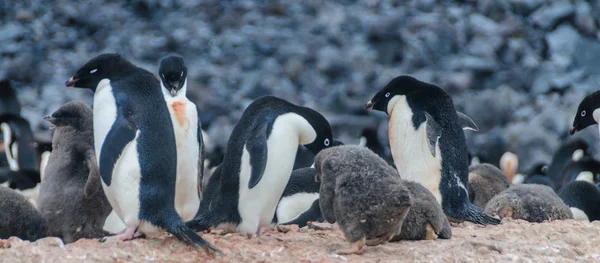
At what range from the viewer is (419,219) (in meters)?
5.62

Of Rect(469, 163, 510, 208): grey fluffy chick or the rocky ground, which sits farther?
Rect(469, 163, 510, 208): grey fluffy chick

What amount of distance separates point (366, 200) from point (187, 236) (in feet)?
3.18

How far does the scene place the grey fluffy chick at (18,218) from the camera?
5.97 m

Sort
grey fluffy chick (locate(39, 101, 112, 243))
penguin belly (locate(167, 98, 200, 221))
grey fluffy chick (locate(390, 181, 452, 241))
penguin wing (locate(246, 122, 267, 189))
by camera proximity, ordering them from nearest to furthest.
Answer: grey fluffy chick (locate(390, 181, 452, 241)), penguin wing (locate(246, 122, 267, 189)), penguin belly (locate(167, 98, 200, 221)), grey fluffy chick (locate(39, 101, 112, 243))

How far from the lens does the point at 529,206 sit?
A: 7016 millimetres

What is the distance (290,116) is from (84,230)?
1.62 metres

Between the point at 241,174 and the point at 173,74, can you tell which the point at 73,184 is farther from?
the point at 241,174

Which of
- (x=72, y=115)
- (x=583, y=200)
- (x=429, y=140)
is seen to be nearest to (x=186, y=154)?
(x=72, y=115)

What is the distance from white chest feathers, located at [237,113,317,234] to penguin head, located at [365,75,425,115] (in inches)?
62.6

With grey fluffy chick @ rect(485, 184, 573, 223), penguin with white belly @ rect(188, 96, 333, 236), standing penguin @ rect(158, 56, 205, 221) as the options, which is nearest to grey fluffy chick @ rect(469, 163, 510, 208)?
grey fluffy chick @ rect(485, 184, 573, 223)

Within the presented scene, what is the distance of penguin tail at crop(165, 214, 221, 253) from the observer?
509 centimetres

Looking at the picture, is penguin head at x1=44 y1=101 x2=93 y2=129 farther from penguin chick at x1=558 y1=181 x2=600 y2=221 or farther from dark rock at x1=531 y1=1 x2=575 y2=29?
dark rock at x1=531 y1=1 x2=575 y2=29

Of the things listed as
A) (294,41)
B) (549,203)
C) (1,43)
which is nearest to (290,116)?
(549,203)

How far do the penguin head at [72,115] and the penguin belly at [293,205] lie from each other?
1.60 meters
